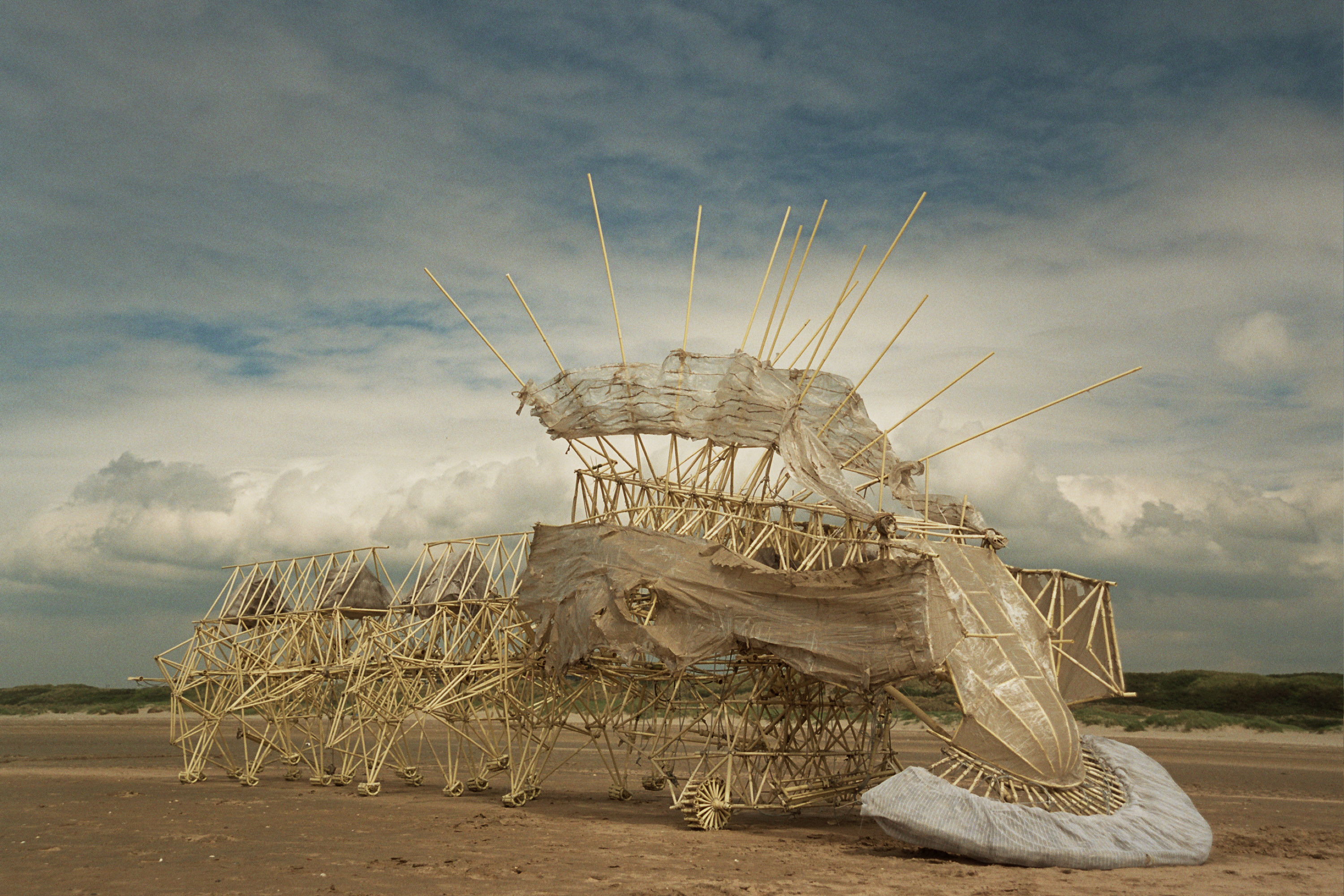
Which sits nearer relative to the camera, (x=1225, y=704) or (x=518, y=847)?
(x=518, y=847)

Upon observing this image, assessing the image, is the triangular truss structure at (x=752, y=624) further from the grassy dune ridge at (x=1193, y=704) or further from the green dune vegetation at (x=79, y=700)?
the green dune vegetation at (x=79, y=700)

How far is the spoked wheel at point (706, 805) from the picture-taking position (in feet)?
53.0

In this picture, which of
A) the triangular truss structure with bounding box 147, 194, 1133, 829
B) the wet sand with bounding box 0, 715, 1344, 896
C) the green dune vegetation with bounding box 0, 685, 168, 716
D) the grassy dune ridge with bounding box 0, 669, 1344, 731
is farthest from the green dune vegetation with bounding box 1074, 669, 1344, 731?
the green dune vegetation with bounding box 0, 685, 168, 716

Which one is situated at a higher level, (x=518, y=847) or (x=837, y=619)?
(x=837, y=619)

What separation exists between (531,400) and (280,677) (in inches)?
494

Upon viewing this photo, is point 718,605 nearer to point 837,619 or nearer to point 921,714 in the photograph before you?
point 837,619

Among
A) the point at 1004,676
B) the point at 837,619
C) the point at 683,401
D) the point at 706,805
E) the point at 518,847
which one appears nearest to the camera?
the point at 518,847

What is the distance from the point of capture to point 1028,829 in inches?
512

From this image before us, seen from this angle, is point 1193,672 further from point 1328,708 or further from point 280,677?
point 280,677

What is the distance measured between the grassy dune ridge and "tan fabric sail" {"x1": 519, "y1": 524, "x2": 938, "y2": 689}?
844 inches

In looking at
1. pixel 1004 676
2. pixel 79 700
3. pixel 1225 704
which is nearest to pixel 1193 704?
pixel 1225 704

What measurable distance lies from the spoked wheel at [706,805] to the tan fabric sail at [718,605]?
2.21 meters

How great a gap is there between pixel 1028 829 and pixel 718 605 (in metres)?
5.37

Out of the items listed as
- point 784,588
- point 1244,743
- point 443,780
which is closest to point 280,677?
point 443,780
